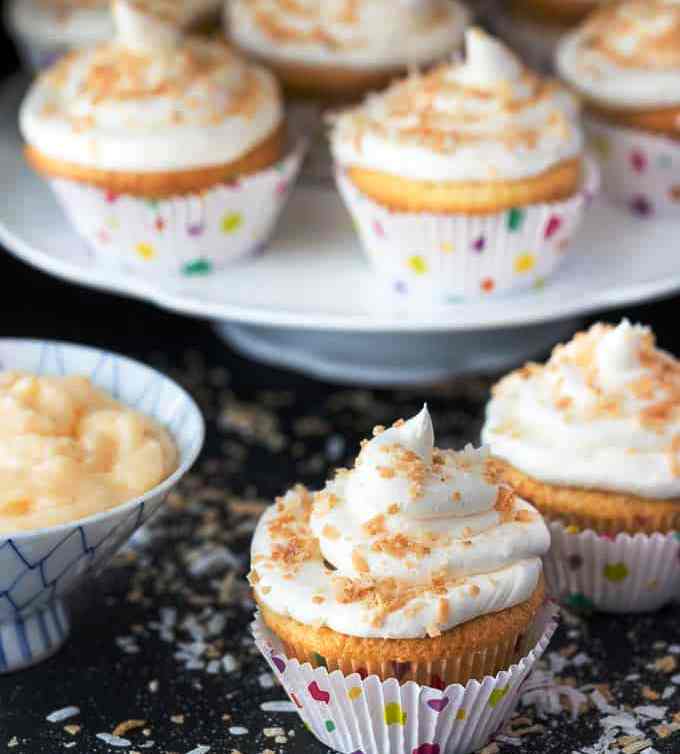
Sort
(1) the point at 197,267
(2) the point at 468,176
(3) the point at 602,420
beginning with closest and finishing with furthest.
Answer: (3) the point at 602,420, (2) the point at 468,176, (1) the point at 197,267

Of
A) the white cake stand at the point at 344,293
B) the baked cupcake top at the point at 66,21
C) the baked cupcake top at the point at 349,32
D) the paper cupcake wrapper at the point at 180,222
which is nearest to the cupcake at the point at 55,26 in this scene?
the baked cupcake top at the point at 66,21

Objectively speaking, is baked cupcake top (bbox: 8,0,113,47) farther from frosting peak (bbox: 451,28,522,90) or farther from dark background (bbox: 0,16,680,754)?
frosting peak (bbox: 451,28,522,90)

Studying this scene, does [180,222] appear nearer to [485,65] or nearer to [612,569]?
[485,65]

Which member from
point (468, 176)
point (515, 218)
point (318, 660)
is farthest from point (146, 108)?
point (318, 660)

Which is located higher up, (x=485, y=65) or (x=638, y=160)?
(x=485, y=65)

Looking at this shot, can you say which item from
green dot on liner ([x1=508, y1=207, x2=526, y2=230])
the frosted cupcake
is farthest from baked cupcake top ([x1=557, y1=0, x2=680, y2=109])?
the frosted cupcake

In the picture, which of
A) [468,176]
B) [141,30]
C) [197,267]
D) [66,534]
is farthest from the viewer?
[197,267]

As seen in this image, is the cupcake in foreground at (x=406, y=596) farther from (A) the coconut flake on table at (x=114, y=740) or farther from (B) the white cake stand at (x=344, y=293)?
(B) the white cake stand at (x=344, y=293)
